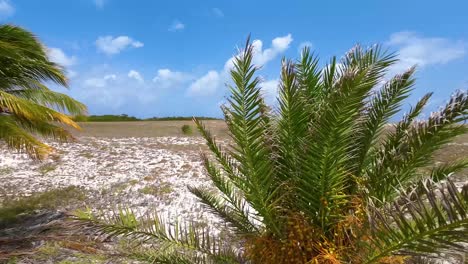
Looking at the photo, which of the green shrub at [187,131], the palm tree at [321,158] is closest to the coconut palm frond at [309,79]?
the palm tree at [321,158]

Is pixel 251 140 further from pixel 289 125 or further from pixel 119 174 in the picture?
pixel 119 174

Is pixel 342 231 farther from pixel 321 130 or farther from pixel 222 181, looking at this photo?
pixel 222 181

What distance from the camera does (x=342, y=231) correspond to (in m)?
5.46

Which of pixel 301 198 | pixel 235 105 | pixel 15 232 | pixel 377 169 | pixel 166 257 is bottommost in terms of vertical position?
pixel 15 232

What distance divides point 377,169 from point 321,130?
4.06 feet

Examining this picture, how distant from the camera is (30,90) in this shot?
463 inches

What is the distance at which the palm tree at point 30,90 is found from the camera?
1005 cm

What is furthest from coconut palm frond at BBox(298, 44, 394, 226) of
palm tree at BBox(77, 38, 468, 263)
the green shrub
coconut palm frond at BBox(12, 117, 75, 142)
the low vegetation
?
the green shrub

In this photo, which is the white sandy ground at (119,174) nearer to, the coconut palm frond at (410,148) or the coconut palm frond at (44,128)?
the coconut palm frond at (44,128)

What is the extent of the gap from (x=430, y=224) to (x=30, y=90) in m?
10.8

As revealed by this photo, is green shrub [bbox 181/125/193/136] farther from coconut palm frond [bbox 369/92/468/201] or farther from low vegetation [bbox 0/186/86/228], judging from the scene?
coconut palm frond [bbox 369/92/468/201]

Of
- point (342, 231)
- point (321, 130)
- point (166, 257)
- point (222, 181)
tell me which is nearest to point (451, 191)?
point (321, 130)

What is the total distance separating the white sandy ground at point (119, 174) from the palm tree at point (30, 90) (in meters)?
3.50

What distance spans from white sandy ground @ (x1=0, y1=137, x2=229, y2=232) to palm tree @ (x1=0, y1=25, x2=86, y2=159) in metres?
3.50
